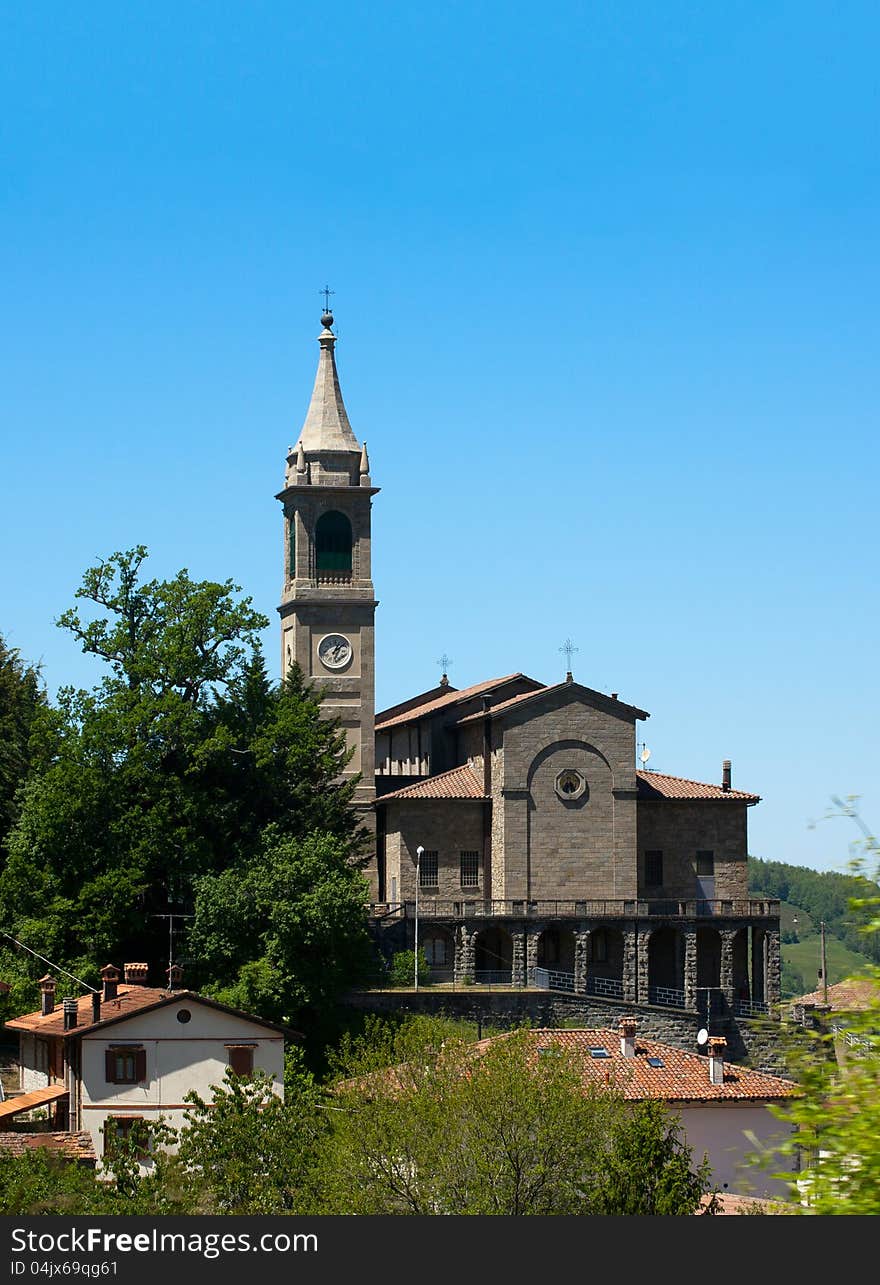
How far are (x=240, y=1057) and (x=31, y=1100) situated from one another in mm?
5218

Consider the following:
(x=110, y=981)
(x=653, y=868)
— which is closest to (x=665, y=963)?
(x=653, y=868)

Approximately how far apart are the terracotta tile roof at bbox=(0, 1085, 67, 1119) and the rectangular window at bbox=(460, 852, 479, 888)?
75.2 feet

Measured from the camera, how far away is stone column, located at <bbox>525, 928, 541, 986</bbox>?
70375mm

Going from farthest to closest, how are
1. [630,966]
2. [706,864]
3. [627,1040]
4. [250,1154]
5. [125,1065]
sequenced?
[706,864], [630,966], [627,1040], [125,1065], [250,1154]

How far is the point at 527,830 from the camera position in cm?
7406

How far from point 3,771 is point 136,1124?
26.9 m

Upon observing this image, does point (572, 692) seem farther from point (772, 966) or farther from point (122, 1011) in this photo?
point (122, 1011)

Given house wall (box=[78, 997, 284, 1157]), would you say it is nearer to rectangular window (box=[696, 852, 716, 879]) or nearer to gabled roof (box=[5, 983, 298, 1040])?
gabled roof (box=[5, 983, 298, 1040])

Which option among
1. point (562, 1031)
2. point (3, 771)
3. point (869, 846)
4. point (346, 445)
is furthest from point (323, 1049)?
point (869, 846)

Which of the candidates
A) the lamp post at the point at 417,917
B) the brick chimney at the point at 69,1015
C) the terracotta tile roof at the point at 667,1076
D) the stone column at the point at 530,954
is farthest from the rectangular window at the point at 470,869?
the brick chimney at the point at 69,1015

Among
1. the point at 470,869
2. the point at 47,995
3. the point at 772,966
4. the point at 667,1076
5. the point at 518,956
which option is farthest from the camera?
the point at 470,869

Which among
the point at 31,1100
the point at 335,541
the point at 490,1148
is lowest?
the point at 31,1100

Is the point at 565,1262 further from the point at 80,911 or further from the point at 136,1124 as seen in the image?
the point at 80,911

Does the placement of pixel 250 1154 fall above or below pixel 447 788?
below
